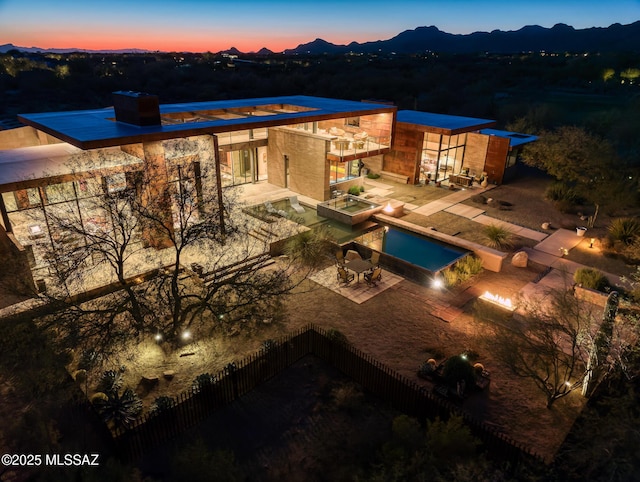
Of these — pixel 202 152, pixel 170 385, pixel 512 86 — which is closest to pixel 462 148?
pixel 202 152

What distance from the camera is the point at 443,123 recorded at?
27.8 m

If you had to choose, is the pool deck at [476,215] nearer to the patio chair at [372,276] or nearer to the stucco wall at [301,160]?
the stucco wall at [301,160]

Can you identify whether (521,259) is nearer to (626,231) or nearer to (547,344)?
(626,231)

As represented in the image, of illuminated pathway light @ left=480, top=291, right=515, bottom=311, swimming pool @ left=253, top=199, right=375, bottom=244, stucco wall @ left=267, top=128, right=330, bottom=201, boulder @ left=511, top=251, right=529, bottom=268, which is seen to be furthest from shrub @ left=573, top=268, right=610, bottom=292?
stucco wall @ left=267, top=128, right=330, bottom=201

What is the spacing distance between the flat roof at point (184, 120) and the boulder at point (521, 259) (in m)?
11.7

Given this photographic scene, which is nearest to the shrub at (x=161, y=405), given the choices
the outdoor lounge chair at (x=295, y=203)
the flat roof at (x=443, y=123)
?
the outdoor lounge chair at (x=295, y=203)

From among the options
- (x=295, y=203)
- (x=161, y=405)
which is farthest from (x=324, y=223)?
(x=161, y=405)

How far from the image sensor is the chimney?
17.0 metres

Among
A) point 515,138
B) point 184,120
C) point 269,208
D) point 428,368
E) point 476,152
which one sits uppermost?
point 184,120

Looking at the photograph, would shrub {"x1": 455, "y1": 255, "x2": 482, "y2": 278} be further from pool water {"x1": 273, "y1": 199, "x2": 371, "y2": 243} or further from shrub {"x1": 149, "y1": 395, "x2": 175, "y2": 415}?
shrub {"x1": 149, "y1": 395, "x2": 175, "y2": 415}

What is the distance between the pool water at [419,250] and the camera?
18516 millimetres

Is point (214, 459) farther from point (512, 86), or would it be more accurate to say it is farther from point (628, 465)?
point (512, 86)

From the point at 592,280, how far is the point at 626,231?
232 inches

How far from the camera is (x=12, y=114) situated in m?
49.1
